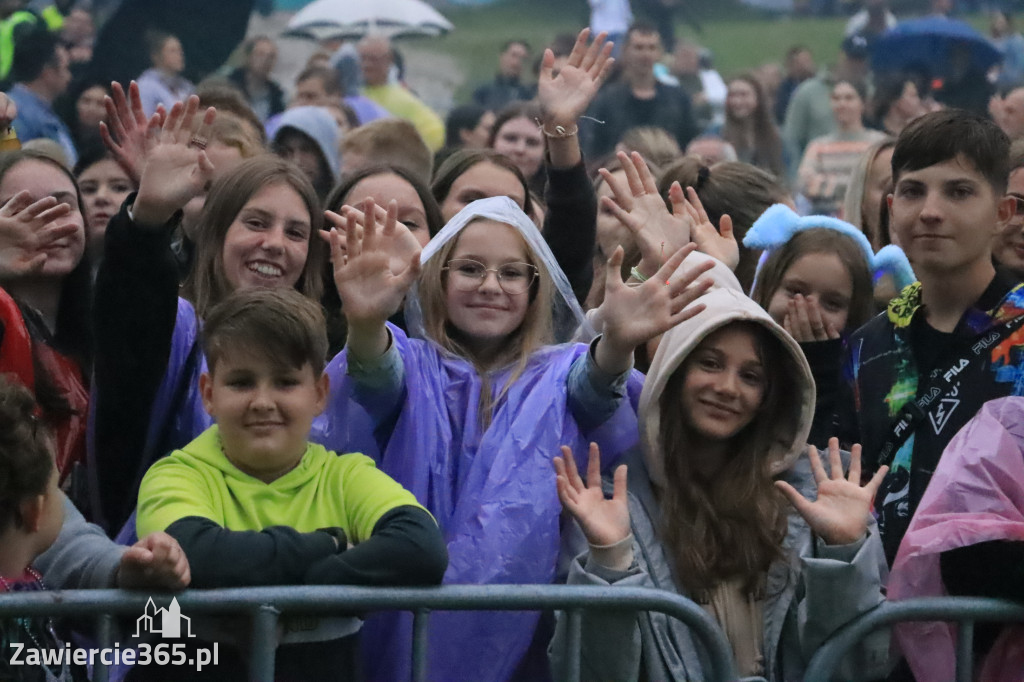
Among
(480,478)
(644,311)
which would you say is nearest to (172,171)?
(480,478)

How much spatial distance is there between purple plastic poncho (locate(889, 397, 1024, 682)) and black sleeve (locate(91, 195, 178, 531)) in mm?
1849

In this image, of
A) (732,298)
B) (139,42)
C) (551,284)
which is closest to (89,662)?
(551,284)

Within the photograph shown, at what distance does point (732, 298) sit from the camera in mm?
3846

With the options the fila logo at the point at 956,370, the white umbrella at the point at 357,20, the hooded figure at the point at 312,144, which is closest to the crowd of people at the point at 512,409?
the fila logo at the point at 956,370

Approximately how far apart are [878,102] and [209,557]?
29.9 ft

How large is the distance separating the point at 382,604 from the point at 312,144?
13.3 ft

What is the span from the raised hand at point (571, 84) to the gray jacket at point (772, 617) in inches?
57.0

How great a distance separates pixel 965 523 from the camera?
3.37 meters

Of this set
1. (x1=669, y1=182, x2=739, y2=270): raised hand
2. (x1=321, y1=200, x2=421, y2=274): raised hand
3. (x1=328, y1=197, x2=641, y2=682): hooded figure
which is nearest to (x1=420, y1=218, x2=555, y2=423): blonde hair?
(x1=328, y1=197, x2=641, y2=682): hooded figure

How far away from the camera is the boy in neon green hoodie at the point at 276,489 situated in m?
3.14

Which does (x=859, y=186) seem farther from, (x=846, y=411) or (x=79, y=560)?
(x=79, y=560)

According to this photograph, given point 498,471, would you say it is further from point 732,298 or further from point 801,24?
point 801,24

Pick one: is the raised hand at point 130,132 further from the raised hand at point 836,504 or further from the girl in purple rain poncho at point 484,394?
the raised hand at point 836,504

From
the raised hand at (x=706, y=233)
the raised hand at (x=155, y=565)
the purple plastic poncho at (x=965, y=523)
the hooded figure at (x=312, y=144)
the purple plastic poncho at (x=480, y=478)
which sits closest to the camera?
the raised hand at (x=155, y=565)
